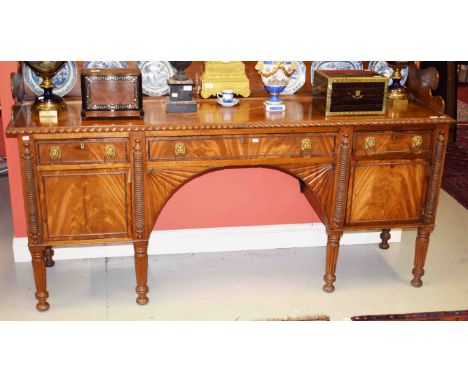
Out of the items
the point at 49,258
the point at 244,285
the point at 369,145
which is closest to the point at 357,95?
the point at 369,145

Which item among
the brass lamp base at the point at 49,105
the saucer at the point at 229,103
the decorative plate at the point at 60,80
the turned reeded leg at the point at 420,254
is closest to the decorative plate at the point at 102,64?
the decorative plate at the point at 60,80

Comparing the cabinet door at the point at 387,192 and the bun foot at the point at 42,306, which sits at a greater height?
the cabinet door at the point at 387,192

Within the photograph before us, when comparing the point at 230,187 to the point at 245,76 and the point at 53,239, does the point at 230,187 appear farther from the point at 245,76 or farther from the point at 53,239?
the point at 53,239

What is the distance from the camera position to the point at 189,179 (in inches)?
121

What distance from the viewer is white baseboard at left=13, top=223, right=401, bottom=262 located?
3.72m

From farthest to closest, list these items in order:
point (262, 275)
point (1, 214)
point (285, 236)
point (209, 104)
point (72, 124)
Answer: point (1, 214) < point (285, 236) < point (262, 275) < point (209, 104) < point (72, 124)

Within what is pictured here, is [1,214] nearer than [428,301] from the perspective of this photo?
No

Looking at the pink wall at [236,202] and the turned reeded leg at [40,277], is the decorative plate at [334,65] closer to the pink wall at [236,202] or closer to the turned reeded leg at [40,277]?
the pink wall at [236,202]

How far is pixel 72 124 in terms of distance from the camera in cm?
291

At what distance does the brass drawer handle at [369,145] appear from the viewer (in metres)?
3.13

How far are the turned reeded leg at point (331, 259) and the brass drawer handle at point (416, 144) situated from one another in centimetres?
57

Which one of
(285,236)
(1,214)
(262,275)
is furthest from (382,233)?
(1,214)

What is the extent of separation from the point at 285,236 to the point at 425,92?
1.18 meters

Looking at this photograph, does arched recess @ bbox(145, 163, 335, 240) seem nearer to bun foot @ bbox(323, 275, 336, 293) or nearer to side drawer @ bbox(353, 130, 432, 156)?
side drawer @ bbox(353, 130, 432, 156)
